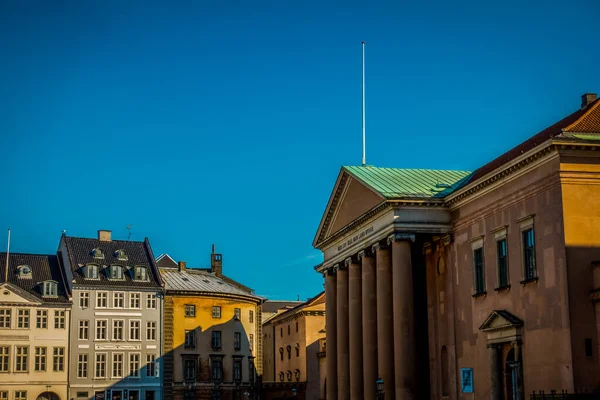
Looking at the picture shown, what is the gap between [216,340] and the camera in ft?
332

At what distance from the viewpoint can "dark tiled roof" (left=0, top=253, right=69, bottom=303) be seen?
309 ft

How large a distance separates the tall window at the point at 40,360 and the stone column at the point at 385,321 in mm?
44402

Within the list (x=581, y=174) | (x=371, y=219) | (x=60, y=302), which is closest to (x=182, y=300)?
(x=60, y=302)

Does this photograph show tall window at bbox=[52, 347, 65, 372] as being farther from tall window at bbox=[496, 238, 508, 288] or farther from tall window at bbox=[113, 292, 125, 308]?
tall window at bbox=[496, 238, 508, 288]

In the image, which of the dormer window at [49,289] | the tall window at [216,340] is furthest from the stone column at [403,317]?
the dormer window at [49,289]

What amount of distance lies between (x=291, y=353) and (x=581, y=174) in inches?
2794

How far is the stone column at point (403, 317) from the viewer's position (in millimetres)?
55031

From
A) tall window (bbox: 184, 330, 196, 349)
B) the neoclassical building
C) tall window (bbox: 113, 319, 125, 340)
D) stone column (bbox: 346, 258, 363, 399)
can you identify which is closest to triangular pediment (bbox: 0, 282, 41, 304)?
tall window (bbox: 113, 319, 125, 340)

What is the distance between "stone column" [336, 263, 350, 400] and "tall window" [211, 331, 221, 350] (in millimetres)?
34936

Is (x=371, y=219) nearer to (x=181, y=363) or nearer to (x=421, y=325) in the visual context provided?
(x=421, y=325)

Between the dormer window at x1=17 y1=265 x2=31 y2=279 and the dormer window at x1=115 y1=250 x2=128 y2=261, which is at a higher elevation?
the dormer window at x1=115 y1=250 x2=128 y2=261

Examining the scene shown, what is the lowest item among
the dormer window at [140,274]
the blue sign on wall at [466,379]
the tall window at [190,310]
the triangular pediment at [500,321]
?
the blue sign on wall at [466,379]

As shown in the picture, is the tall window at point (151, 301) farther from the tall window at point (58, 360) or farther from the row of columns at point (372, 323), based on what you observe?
the row of columns at point (372, 323)

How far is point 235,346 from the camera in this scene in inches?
4038
